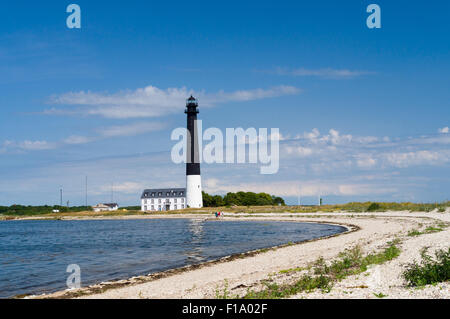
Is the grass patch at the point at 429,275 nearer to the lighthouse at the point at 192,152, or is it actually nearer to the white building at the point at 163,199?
the lighthouse at the point at 192,152

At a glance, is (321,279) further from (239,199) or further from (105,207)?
(105,207)

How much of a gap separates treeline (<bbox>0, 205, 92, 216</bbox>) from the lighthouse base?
2810 inches

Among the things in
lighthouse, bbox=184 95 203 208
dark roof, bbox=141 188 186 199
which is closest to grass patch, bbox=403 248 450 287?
lighthouse, bbox=184 95 203 208

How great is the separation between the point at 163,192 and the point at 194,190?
105ft

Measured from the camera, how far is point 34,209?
150 m

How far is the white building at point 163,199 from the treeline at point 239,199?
12667 millimetres

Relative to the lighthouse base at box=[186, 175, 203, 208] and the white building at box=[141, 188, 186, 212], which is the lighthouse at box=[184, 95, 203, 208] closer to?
the lighthouse base at box=[186, 175, 203, 208]

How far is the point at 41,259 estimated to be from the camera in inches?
1071

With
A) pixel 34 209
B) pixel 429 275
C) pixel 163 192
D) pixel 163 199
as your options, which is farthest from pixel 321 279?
pixel 34 209

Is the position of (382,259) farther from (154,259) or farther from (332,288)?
(154,259)

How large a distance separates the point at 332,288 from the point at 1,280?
53.8ft

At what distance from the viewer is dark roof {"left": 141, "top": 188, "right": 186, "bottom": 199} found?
11550 cm

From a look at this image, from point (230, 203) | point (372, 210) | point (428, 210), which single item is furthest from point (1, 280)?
point (230, 203)
